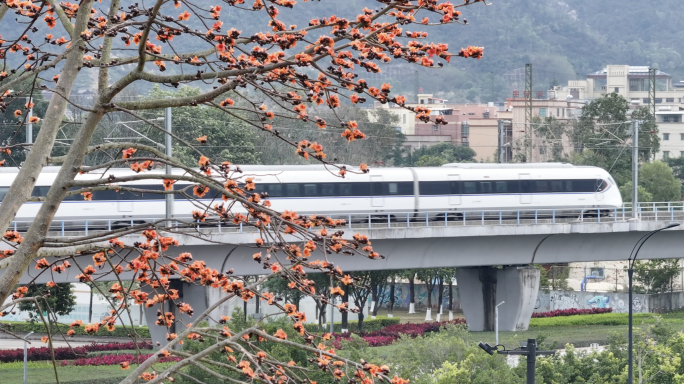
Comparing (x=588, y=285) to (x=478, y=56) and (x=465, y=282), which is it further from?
(x=478, y=56)

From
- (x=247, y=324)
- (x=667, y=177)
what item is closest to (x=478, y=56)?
(x=247, y=324)

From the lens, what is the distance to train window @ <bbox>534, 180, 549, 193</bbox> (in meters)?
38.7

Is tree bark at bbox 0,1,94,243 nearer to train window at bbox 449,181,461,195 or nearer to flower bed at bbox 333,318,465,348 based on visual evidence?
flower bed at bbox 333,318,465,348

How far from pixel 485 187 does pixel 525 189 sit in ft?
6.04

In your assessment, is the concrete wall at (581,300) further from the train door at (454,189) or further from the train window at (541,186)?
the train door at (454,189)

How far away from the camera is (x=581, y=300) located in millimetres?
54406

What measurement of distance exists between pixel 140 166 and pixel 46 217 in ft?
4.14

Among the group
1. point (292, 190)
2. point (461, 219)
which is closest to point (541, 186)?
point (461, 219)

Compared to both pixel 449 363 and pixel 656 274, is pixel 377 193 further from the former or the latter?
pixel 656 274

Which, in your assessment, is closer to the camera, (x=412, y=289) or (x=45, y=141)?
(x=45, y=141)

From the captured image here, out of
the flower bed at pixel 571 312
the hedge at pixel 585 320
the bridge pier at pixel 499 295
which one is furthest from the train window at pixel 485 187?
the flower bed at pixel 571 312

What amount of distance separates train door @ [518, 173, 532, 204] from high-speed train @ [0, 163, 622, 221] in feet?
0.13

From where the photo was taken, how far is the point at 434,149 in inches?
3573

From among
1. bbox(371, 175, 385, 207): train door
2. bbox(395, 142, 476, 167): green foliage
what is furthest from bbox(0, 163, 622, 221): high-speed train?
bbox(395, 142, 476, 167): green foliage
